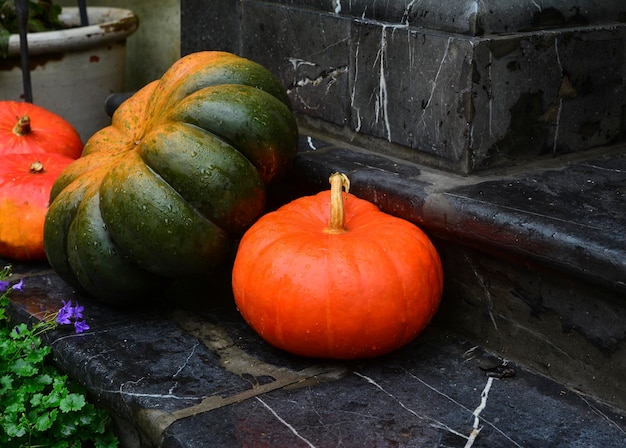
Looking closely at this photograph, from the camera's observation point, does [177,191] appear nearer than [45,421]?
No

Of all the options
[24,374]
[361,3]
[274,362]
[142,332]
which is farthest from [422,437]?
[361,3]

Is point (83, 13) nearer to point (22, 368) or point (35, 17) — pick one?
point (35, 17)

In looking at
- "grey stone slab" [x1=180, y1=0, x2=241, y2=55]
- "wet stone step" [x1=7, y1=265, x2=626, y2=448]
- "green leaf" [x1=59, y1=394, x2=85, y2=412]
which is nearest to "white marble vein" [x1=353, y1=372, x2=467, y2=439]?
"wet stone step" [x1=7, y1=265, x2=626, y2=448]

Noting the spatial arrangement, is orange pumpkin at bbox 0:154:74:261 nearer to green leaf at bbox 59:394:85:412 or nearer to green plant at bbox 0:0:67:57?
green leaf at bbox 59:394:85:412

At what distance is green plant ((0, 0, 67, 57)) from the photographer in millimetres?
4492

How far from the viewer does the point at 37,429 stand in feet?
7.13

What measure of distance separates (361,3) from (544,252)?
1.16m

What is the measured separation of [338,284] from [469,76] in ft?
2.53

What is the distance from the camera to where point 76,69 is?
4406 millimetres

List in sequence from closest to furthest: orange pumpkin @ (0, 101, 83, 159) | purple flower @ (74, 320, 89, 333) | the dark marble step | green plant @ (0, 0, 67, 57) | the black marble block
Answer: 1. the dark marble step
2. purple flower @ (74, 320, 89, 333)
3. the black marble block
4. orange pumpkin @ (0, 101, 83, 159)
5. green plant @ (0, 0, 67, 57)

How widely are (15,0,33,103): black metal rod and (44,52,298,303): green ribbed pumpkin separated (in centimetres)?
150

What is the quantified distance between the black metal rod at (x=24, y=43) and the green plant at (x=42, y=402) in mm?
1845

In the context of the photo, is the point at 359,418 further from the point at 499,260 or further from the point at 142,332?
the point at 142,332

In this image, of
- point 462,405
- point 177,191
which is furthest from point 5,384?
point 462,405
